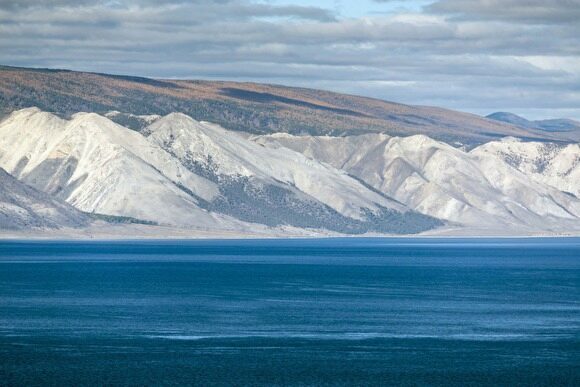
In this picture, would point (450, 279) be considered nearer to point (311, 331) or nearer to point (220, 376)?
point (311, 331)

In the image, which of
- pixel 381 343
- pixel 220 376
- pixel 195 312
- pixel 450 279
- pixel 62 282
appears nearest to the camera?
pixel 220 376

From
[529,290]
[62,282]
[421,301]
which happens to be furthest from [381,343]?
[62,282]

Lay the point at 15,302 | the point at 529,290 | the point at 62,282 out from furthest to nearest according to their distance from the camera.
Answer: the point at 62,282
the point at 529,290
the point at 15,302

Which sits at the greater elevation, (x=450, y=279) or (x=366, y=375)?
(x=366, y=375)

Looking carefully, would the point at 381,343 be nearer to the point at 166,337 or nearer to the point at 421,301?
the point at 166,337

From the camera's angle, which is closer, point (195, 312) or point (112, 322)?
point (112, 322)

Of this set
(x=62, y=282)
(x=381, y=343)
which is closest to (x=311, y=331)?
(x=381, y=343)
